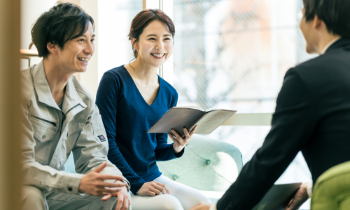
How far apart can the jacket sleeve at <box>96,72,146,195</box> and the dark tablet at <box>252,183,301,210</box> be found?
2.23ft

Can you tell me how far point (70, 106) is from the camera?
1268 millimetres

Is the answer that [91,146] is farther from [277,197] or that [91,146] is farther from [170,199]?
[277,197]

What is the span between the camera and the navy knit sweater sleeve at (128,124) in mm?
1479

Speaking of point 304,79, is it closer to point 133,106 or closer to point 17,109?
point 17,109

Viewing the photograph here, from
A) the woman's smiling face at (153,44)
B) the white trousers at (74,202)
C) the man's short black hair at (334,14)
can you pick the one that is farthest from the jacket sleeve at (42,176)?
the man's short black hair at (334,14)

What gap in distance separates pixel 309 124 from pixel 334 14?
307 millimetres

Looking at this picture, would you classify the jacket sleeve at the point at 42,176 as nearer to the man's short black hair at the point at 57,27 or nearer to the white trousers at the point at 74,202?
the white trousers at the point at 74,202

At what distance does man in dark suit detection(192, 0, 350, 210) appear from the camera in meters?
0.73

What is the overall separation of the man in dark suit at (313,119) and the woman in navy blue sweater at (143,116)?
0.64 m

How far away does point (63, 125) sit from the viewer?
1251mm

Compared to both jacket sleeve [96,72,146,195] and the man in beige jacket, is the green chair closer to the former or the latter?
the man in beige jacket

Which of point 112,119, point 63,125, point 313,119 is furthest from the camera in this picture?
point 112,119

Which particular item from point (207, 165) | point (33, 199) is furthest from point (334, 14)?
point (207, 165)

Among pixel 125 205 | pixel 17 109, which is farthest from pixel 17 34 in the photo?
pixel 125 205
